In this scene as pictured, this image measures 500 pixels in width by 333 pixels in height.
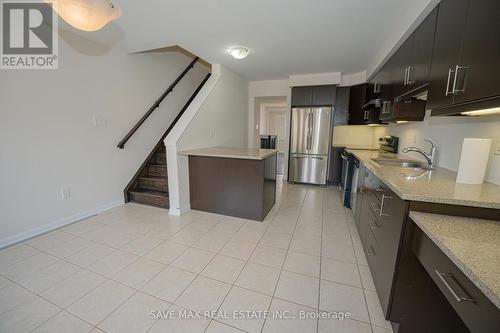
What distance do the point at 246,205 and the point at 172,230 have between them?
38.8 inches

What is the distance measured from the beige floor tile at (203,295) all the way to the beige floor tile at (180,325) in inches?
3.7

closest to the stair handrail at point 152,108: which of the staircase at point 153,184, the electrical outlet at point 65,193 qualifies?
the staircase at point 153,184

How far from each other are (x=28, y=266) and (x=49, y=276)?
0.31 metres

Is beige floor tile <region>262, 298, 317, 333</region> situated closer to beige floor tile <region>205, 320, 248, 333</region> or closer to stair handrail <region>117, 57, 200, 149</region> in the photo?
beige floor tile <region>205, 320, 248, 333</region>

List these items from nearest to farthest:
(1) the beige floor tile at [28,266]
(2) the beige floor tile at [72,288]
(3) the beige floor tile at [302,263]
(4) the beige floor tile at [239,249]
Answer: (2) the beige floor tile at [72,288] < (1) the beige floor tile at [28,266] < (3) the beige floor tile at [302,263] < (4) the beige floor tile at [239,249]

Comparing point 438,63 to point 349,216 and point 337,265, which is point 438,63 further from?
point 349,216

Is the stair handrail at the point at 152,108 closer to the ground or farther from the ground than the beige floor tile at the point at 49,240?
farther from the ground

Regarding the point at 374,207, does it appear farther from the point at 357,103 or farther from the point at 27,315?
the point at 357,103

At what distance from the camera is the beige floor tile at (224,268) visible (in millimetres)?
1720

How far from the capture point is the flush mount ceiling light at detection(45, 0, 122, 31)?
1.29m

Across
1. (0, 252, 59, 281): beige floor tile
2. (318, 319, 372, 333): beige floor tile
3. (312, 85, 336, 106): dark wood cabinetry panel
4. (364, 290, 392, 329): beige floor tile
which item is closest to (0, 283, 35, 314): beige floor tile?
(0, 252, 59, 281): beige floor tile

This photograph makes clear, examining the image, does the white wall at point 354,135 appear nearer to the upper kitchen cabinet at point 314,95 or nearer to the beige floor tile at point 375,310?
the upper kitchen cabinet at point 314,95

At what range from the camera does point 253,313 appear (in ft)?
4.58

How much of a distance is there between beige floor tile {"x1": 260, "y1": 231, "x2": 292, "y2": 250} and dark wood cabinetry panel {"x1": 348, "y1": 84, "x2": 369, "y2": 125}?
2.89 metres
